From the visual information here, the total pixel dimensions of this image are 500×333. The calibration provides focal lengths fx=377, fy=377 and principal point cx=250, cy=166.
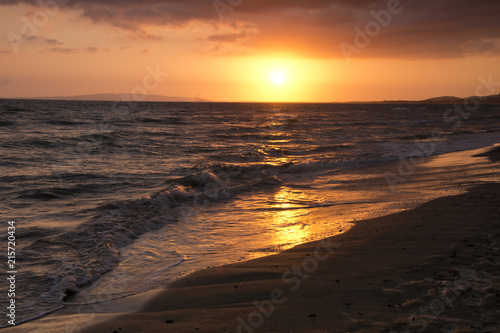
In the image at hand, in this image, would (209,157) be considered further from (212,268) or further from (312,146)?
(212,268)

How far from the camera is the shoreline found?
403 cm

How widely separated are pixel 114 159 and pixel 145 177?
16.4 feet

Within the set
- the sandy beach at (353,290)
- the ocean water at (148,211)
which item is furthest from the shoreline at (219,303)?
the ocean water at (148,211)

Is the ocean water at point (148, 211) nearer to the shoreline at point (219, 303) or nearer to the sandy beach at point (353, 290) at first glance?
the shoreline at point (219, 303)

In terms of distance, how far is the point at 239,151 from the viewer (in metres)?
23.5

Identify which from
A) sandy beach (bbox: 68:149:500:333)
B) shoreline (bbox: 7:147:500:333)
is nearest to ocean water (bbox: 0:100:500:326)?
shoreline (bbox: 7:147:500:333)

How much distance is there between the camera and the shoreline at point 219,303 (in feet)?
13.2

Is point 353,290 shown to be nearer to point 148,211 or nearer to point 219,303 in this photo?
point 219,303

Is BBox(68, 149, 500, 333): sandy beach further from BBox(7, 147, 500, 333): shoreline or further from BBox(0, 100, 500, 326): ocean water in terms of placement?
BBox(0, 100, 500, 326): ocean water

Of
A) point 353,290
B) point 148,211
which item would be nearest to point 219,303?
point 353,290

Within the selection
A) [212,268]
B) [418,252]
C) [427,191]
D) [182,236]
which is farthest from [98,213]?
[427,191]

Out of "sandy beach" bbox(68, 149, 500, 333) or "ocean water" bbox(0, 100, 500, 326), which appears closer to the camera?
"sandy beach" bbox(68, 149, 500, 333)

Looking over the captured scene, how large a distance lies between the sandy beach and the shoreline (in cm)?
1

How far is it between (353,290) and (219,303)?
1.62 meters
